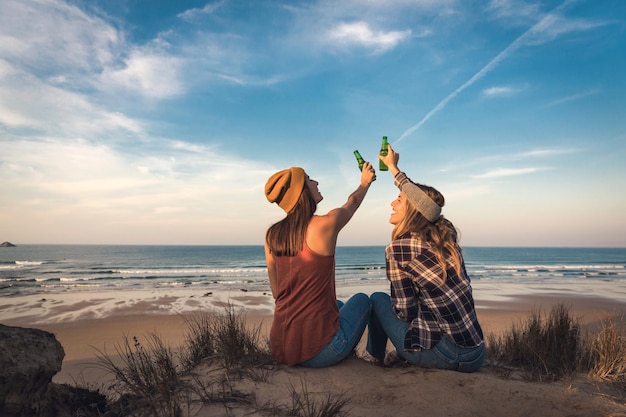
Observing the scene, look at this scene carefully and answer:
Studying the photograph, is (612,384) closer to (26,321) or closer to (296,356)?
(296,356)

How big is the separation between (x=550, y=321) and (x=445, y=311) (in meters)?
1.83

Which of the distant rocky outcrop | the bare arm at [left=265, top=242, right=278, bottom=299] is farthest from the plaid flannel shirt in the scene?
the distant rocky outcrop

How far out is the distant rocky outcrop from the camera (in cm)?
256

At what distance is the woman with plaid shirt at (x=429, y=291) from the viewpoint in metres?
3.29

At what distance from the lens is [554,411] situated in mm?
2834

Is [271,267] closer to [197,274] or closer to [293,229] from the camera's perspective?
[293,229]

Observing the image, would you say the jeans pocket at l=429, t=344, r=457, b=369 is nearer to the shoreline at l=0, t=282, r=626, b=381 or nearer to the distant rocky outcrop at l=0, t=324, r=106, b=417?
the distant rocky outcrop at l=0, t=324, r=106, b=417

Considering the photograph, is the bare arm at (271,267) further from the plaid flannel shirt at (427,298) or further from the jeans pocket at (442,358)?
the jeans pocket at (442,358)

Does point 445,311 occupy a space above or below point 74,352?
above

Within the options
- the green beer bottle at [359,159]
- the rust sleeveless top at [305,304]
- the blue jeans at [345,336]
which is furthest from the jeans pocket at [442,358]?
the green beer bottle at [359,159]

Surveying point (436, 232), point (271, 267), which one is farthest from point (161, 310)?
point (436, 232)

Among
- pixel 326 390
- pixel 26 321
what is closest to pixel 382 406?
pixel 326 390

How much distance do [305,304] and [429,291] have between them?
102 cm

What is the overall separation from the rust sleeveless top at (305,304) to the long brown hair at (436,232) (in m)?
0.74
